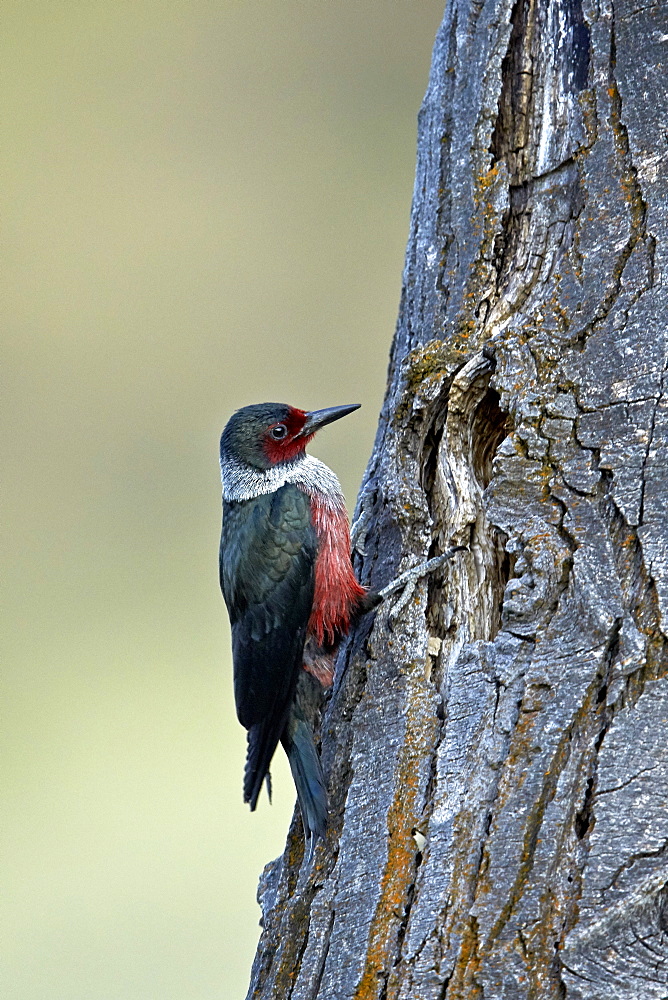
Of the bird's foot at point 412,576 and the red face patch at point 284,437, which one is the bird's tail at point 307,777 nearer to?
the bird's foot at point 412,576

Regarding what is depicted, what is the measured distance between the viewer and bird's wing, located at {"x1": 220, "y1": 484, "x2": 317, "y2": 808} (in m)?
2.91

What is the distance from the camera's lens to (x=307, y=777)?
2414 mm

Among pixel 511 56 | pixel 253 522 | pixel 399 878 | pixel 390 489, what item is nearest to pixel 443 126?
pixel 511 56

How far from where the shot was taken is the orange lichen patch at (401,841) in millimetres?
2002

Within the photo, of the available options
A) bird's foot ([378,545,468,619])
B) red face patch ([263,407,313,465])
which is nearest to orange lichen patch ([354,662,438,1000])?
bird's foot ([378,545,468,619])

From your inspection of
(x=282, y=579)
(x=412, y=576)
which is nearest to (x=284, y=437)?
(x=282, y=579)

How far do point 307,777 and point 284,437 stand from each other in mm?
1574

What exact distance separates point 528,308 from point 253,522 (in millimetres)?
1390

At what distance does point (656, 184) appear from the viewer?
7.08 feet

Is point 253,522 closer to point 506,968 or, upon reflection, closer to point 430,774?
point 430,774

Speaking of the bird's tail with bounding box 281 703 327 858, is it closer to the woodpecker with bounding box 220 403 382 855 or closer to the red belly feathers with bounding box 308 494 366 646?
the woodpecker with bounding box 220 403 382 855

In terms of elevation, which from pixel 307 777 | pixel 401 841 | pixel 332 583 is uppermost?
pixel 332 583

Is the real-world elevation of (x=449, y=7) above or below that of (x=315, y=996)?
above

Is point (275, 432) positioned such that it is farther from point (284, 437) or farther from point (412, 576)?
point (412, 576)
